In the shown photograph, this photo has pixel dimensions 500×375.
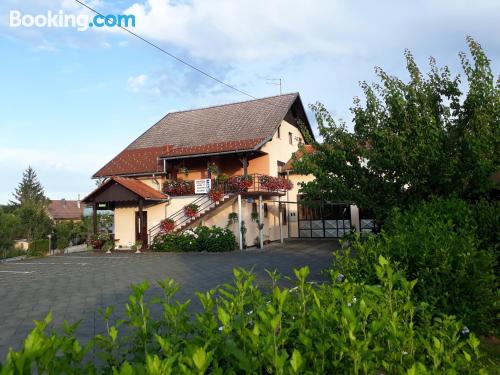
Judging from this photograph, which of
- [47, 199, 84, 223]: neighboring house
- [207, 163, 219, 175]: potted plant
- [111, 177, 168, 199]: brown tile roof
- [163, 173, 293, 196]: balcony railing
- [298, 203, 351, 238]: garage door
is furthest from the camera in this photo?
[47, 199, 84, 223]: neighboring house

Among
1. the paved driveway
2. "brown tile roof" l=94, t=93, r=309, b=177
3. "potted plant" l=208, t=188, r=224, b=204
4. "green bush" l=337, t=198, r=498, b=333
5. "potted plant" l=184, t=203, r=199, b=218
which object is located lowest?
the paved driveway

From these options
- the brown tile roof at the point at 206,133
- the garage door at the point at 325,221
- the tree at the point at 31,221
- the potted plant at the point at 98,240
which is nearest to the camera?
the brown tile roof at the point at 206,133

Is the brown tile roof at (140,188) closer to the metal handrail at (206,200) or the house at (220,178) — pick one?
the house at (220,178)

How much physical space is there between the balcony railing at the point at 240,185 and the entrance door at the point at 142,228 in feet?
6.48

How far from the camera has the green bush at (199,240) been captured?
1995cm

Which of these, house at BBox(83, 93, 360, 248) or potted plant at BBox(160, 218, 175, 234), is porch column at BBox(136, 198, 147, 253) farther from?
potted plant at BBox(160, 218, 175, 234)

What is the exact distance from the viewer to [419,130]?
7.63 m

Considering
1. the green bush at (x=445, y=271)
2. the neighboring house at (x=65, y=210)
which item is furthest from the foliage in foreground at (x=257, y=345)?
the neighboring house at (x=65, y=210)

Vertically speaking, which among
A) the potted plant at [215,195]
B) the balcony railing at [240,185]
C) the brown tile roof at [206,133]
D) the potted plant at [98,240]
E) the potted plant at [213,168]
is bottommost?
the potted plant at [98,240]

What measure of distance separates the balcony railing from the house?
0.17 ft

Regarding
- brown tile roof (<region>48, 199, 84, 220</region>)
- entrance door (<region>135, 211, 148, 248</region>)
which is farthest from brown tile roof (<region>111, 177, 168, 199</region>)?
brown tile roof (<region>48, 199, 84, 220</region>)

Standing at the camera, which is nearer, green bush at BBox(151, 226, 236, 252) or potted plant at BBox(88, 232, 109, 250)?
green bush at BBox(151, 226, 236, 252)

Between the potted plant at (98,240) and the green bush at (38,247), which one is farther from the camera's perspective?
the potted plant at (98,240)

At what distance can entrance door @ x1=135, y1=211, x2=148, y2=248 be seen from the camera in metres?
22.8
